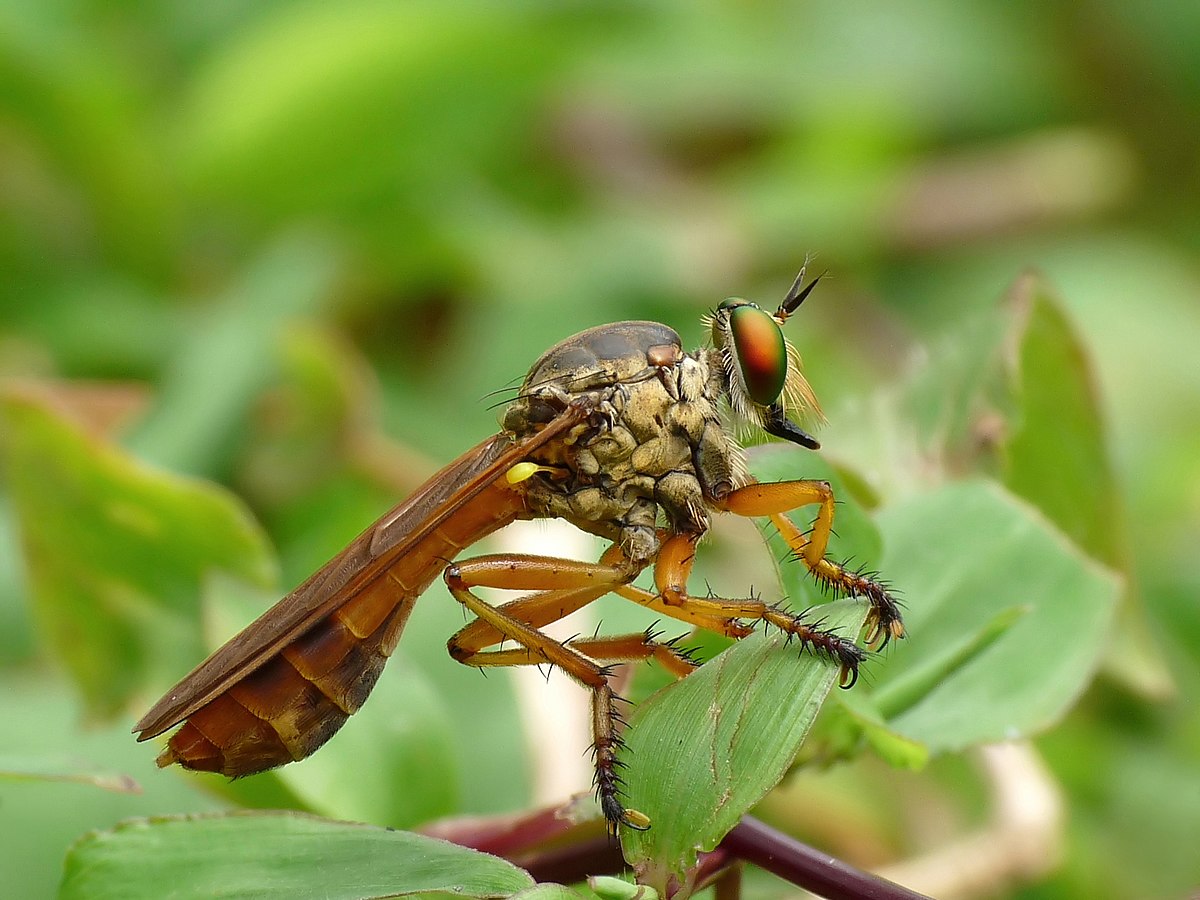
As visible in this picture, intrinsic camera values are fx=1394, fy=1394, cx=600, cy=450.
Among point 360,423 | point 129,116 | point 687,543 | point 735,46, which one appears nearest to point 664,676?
point 687,543

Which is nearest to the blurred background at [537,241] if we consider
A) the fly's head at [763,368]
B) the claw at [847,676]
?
the fly's head at [763,368]

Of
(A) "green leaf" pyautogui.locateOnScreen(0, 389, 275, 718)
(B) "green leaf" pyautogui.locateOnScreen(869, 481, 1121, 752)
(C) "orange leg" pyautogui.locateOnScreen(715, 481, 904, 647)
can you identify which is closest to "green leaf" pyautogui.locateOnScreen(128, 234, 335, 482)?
(A) "green leaf" pyautogui.locateOnScreen(0, 389, 275, 718)

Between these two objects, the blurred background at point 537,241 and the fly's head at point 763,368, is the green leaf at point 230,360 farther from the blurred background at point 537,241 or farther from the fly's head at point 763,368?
the fly's head at point 763,368

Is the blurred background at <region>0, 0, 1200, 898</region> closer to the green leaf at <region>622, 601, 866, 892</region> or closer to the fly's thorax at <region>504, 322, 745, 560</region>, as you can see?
the fly's thorax at <region>504, 322, 745, 560</region>

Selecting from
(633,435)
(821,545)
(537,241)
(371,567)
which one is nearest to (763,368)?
(633,435)

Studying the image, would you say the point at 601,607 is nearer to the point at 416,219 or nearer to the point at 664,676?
the point at 664,676

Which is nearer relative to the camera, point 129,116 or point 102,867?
point 102,867
